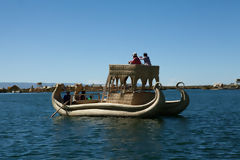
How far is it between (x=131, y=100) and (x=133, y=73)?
190cm

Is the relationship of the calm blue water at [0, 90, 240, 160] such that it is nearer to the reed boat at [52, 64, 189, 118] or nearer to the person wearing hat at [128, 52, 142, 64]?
the reed boat at [52, 64, 189, 118]

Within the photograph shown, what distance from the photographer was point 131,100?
22438 millimetres

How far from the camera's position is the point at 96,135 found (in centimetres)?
1644

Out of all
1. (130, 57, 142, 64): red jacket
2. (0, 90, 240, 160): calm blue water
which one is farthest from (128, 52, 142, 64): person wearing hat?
(0, 90, 240, 160): calm blue water

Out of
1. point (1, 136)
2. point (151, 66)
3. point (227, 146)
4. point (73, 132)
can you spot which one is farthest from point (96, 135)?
Result: point (151, 66)

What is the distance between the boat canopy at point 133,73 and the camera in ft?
73.4

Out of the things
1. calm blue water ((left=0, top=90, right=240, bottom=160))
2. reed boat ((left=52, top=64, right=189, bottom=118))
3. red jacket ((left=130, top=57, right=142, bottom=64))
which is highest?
red jacket ((left=130, top=57, right=142, bottom=64))

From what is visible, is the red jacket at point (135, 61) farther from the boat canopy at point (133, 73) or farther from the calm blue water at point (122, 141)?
the calm blue water at point (122, 141)

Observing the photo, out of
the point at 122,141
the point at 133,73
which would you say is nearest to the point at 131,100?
the point at 133,73

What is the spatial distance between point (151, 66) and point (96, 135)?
8.61m

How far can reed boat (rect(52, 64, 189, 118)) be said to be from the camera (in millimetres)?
21438

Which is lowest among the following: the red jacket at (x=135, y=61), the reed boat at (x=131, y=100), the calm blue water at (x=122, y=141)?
the calm blue water at (x=122, y=141)

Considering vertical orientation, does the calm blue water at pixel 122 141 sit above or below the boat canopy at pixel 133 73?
below

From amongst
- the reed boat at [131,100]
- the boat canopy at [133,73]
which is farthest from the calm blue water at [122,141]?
the boat canopy at [133,73]
